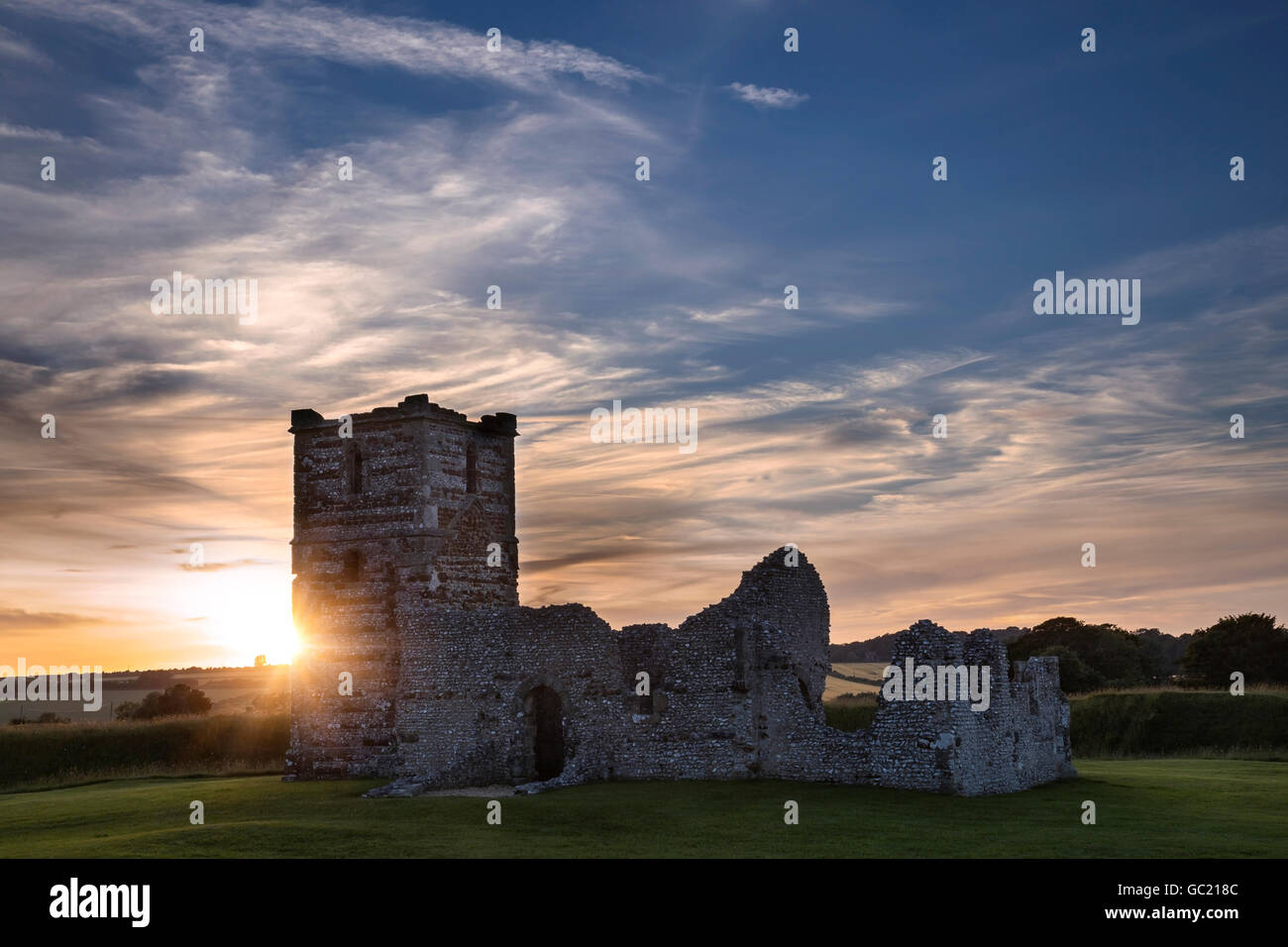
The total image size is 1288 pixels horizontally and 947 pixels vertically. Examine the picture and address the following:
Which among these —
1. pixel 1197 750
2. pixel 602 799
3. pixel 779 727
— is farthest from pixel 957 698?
pixel 1197 750

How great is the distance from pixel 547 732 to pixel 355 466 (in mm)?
9340

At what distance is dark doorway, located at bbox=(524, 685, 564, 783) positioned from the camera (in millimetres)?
32844

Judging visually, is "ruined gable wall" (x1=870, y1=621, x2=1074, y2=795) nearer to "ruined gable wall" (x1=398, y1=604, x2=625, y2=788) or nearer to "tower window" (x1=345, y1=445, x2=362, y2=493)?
"ruined gable wall" (x1=398, y1=604, x2=625, y2=788)

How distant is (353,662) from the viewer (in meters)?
34.1

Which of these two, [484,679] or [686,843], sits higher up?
[484,679]

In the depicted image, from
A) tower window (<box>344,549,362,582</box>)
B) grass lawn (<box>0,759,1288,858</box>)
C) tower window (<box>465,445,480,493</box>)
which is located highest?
tower window (<box>465,445,480,493</box>)

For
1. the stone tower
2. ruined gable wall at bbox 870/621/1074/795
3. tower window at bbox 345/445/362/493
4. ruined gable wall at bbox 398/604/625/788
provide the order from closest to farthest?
1. ruined gable wall at bbox 870/621/1074/795
2. ruined gable wall at bbox 398/604/625/788
3. the stone tower
4. tower window at bbox 345/445/362/493

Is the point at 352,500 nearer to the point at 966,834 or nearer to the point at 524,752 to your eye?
the point at 524,752

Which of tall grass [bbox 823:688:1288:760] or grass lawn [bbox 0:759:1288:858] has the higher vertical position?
grass lawn [bbox 0:759:1288:858]

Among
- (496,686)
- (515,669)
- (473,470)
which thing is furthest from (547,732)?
(473,470)

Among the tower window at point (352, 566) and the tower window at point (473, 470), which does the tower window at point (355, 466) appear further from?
the tower window at point (473, 470)

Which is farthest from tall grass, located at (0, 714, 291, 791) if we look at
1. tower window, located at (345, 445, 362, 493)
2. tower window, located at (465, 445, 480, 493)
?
tower window, located at (465, 445, 480, 493)

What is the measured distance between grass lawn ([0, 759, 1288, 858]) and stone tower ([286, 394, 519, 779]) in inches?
147
